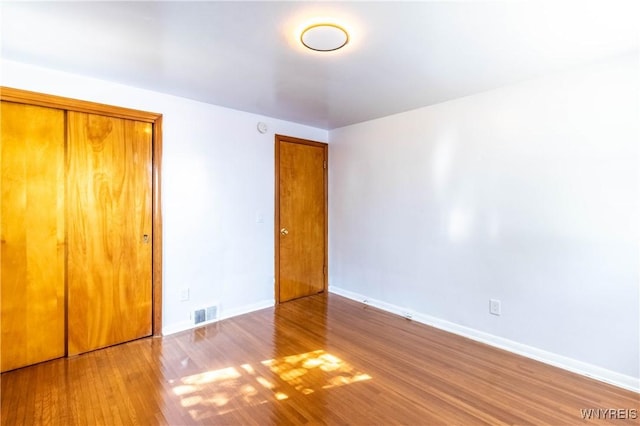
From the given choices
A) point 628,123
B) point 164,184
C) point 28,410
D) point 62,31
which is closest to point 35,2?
point 62,31

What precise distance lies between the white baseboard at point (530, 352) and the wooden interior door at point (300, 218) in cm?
105

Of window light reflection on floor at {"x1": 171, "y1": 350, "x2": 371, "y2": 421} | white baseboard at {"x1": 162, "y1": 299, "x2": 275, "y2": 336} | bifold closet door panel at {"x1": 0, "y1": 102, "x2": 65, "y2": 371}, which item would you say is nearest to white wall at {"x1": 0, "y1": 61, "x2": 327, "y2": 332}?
white baseboard at {"x1": 162, "y1": 299, "x2": 275, "y2": 336}

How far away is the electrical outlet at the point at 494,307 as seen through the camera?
110 inches

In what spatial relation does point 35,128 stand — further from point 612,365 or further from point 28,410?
point 612,365

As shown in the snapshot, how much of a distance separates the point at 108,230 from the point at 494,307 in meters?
3.54

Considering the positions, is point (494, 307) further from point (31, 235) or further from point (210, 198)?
point (31, 235)

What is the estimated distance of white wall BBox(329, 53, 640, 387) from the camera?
2201mm

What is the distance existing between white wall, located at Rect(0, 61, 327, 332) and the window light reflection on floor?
3.54 ft

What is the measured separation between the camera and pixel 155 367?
239 centimetres

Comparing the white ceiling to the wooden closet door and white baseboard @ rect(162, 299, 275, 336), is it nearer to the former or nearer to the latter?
the wooden closet door

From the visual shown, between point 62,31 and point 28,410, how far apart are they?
2.32 meters

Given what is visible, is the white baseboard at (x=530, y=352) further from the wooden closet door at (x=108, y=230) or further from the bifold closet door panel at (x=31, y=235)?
the bifold closet door panel at (x=31, y=235)

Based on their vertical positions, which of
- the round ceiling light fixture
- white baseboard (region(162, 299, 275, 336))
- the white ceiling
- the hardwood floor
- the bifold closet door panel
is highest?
the white ceiling

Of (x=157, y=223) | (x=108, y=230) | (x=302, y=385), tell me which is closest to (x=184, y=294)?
(x=157, y=223)
